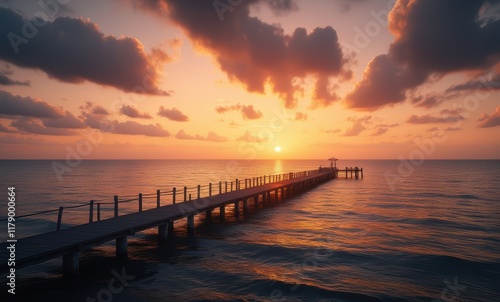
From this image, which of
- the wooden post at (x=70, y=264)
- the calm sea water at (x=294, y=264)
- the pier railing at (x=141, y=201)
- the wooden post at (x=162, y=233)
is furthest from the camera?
the wooden post at (x=162, y=233)

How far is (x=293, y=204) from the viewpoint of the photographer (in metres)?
35.3

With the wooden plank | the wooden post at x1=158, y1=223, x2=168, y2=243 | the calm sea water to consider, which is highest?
the wooden plank

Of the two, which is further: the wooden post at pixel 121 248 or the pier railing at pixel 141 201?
the pier railing at pixel 141 201

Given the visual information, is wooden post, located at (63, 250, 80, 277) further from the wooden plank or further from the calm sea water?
the wooden plank

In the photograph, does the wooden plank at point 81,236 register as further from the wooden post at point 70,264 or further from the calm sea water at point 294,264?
the calm sea water at point 294,264

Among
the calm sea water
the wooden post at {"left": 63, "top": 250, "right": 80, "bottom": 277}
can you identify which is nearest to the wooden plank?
the wooden post at {"left": 63, "top": 250, "right": 80, "bottom": 277}

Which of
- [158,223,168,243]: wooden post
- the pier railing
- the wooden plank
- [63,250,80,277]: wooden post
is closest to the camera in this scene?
the wooden plank

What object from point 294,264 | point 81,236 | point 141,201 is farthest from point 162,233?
point 294,264

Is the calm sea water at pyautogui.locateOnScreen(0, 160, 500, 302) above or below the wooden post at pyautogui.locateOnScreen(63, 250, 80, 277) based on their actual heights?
below

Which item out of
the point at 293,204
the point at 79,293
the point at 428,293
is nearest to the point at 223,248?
the point at 79,293

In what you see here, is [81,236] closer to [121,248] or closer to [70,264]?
[70,264]

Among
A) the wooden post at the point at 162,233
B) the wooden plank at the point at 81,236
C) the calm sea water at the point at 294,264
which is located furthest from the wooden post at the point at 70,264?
the wooden post at the point at 162,233

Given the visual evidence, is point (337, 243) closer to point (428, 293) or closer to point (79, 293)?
point (428, 293)

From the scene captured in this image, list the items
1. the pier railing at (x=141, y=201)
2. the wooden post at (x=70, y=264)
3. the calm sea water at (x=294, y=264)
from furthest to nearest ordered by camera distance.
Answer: the pier railing at (x=141, y=201), the wooden post at (x=70, y=264), the calm sea water at (x=294, y=264)
